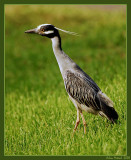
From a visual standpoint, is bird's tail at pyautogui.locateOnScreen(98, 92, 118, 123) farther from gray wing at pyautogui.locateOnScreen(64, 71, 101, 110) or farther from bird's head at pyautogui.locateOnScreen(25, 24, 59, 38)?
bird's head at pyautogui.locateOnScreen(25, 24, 59, 38)

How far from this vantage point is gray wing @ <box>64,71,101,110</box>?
590 centimetres

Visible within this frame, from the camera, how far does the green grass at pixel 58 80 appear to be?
5.54 meters

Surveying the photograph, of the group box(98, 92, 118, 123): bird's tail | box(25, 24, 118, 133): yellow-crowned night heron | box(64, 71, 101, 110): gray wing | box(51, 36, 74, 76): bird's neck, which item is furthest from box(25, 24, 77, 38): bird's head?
box(98, 92, 118, 123): bird's tail

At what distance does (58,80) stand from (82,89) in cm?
536

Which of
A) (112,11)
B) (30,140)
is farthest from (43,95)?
(112,11)

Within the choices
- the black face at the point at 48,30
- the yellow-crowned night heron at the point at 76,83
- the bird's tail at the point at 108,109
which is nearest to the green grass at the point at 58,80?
the bird's tail at the point at 108,109

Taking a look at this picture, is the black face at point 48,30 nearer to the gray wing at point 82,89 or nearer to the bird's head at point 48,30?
the bird's head at point 48,30

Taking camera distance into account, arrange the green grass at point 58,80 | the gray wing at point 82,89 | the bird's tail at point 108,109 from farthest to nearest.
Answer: the gray wing at point 82,89
the bird's tail at point 108,109
the green grass at point 58,80

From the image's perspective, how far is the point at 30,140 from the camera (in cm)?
607

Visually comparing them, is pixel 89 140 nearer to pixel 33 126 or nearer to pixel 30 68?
pixel 33 126

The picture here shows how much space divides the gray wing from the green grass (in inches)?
21.7

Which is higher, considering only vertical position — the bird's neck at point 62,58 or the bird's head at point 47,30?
the bird's head at point 47,30

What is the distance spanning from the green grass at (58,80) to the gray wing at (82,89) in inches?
21.7

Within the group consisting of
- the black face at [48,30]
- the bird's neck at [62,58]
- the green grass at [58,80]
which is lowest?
the green grass at [58,80]
